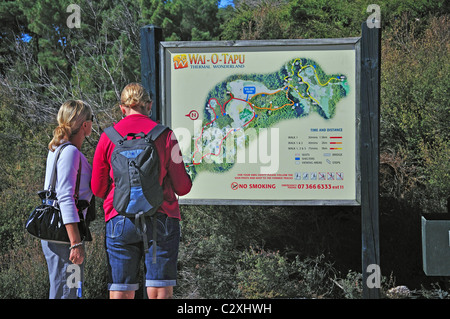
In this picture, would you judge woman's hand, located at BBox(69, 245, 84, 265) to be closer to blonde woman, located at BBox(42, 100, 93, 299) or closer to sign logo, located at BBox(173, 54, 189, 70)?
blonde woman, located at BBox(42, 100, 93, 299)

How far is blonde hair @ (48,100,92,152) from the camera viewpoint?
3402mm

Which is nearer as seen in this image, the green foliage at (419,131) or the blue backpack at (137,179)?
the blue backpack at (137,179)

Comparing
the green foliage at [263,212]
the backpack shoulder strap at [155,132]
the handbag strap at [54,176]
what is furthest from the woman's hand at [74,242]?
the green foliage at [263,212]

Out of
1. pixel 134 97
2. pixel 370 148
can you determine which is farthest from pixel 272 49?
pixel 134 97

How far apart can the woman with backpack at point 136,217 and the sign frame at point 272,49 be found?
1.38 m

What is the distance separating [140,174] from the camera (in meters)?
3.30

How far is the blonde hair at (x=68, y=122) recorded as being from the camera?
3.40 meters

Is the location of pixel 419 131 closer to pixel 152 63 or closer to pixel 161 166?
pixel 152 63

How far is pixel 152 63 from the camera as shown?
4.89m

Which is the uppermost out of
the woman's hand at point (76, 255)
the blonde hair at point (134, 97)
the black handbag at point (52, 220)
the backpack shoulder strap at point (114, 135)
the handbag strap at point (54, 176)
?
the blonde hair at point (134, 97)

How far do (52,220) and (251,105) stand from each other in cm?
220

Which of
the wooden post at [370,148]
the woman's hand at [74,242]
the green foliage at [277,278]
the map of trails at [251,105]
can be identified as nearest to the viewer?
the woman's hand at [74,242]

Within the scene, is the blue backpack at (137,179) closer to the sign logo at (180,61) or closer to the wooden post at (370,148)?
the sign logo at (180,61)
